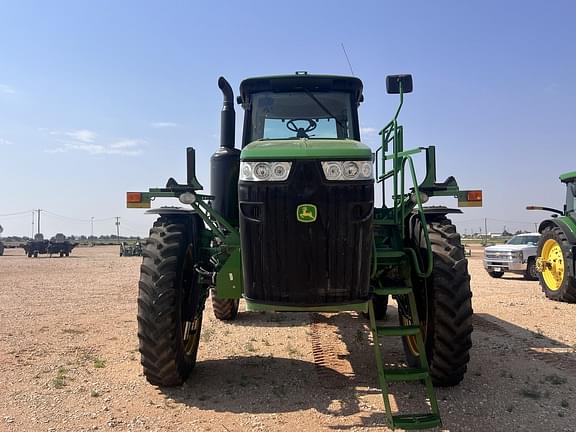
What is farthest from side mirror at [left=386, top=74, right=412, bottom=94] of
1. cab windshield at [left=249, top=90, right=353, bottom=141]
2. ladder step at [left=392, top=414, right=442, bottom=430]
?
ladder step at [left=392, top=414, right=442, bottom=430]

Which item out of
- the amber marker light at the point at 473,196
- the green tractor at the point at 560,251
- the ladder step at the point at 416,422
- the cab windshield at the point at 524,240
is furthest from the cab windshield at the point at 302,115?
the cab windshield at the point at 524,240

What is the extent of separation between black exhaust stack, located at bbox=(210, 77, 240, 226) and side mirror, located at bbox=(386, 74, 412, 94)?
1684mm

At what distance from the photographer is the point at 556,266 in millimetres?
11711

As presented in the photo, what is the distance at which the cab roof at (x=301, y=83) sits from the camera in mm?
Answer: 5477

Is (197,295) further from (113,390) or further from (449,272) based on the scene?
(449,272)

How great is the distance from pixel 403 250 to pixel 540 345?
312 centimetres

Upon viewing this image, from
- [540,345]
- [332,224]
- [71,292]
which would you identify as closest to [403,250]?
[332,224]

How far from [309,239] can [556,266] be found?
9731mm

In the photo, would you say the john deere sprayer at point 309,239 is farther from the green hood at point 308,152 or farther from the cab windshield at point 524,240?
the cab windshield at point 524,240

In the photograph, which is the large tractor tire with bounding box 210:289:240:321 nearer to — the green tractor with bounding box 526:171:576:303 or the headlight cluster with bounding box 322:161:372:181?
the headlight cluster with bounding box 322:161:372:181

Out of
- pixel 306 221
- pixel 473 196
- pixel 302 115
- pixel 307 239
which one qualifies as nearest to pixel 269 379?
pixel 307 239

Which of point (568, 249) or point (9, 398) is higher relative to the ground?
point (568, 249)

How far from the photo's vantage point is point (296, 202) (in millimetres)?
3961

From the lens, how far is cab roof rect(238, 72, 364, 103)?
18.0 feet
